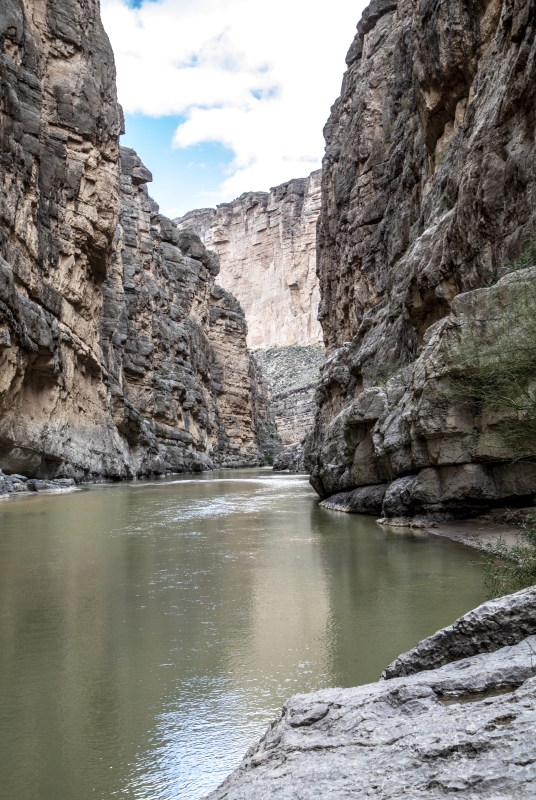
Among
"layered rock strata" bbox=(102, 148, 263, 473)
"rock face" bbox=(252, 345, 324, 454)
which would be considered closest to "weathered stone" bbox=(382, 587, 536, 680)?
"layered rock strata" bbox=(102, 148, 263, 473)

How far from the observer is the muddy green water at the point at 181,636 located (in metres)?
3.32

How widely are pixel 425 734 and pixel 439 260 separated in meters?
13.7

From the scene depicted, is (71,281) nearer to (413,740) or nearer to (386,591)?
(386,591)

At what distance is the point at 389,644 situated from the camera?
16.4 feet

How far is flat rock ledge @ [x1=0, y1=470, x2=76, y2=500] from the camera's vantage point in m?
20.3

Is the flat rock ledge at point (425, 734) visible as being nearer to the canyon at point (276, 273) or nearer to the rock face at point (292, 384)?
the rock face at point (292, 384)

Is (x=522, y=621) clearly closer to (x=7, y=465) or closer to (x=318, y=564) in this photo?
(x=318, y=564)

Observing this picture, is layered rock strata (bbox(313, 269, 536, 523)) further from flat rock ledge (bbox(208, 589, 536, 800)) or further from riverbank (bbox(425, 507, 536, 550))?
flat rock ledge (bbox(208, 589, 536, 800))

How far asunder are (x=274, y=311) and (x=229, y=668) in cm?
11190

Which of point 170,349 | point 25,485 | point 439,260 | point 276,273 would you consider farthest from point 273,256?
point 439,260

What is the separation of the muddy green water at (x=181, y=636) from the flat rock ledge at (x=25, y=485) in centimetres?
965

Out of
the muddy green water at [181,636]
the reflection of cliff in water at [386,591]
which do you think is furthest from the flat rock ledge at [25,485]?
the reflection of cliff in water at [386,591]

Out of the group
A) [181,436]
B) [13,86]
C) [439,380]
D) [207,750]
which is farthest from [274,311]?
[207,750]

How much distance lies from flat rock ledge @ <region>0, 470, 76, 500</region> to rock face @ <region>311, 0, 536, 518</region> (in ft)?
34.0
